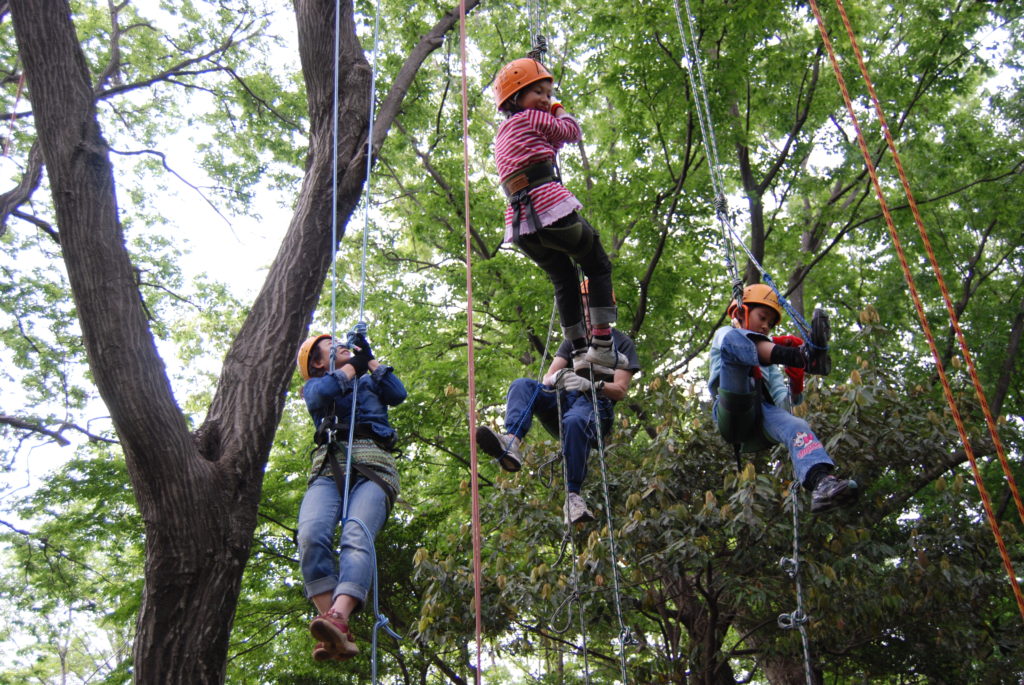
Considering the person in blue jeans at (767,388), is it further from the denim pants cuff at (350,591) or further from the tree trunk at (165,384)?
the tree trunk at (165,384)

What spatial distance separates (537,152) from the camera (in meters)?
4.17

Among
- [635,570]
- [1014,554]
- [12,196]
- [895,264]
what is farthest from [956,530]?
[12,196]

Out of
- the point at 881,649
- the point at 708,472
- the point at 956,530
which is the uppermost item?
the point at 708,472

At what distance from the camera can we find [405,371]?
10.4 m

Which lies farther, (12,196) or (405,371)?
(405,371)

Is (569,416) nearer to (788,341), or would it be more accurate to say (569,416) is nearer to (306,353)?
(788,341)

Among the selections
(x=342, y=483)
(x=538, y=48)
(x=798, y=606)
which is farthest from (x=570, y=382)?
(x=538, y=48)

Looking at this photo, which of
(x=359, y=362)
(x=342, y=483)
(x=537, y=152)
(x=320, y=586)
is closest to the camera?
(x=320, y=586)

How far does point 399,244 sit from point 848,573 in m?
9.30

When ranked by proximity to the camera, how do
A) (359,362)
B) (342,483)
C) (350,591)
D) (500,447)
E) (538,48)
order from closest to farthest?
1. (350,591)
2. (342,483)
3. (359,362)
4. (500,447)
5. (538,48)

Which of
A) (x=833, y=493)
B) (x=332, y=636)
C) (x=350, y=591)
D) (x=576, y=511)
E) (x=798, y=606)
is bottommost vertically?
(x=332, y=636)

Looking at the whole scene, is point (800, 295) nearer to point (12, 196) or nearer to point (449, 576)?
point (449, 576)

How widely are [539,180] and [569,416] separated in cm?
147

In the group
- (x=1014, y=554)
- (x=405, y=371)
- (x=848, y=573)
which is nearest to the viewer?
(x=848, y=573)
